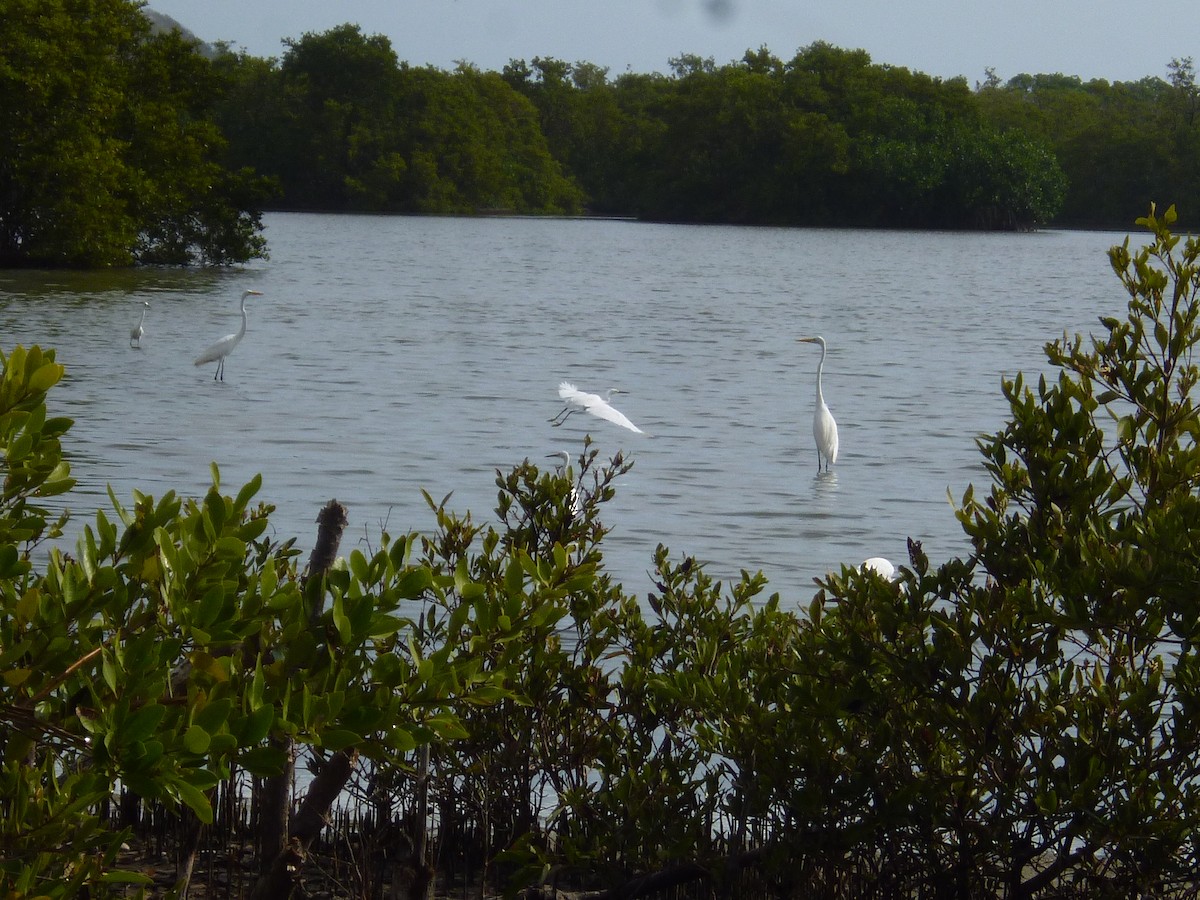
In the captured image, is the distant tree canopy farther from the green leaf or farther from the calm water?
the green leaf

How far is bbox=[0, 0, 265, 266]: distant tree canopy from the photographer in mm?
30406

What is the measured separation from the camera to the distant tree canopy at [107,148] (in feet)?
99.8

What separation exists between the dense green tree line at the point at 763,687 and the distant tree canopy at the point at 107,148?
29643 mm

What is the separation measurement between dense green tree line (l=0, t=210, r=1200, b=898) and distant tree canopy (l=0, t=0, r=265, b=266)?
1167 inches

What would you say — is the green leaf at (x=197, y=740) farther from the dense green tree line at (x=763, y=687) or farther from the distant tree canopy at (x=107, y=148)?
the distant tree canopy at (x=107, y=148)

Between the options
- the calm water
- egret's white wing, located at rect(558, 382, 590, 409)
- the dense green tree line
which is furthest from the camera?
egret's white wing, located at rect(558, 382, 590, 409)

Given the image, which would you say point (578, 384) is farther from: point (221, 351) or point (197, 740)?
point (197, 740)

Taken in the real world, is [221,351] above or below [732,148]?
below

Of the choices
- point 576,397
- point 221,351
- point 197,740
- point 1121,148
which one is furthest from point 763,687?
point 1121,148

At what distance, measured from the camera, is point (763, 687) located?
3.19 metres

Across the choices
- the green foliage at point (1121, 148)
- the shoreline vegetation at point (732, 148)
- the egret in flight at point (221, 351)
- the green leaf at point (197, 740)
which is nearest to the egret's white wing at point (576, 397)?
the egret in flight at point (221, 351)

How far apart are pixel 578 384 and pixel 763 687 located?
13.1m

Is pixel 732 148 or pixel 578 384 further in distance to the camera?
pixel 732 148

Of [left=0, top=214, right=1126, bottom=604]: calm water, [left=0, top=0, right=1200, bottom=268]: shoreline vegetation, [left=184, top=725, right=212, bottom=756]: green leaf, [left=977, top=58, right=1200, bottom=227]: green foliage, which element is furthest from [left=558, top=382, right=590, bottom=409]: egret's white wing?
[left=977, top=58, right=1200, bottom=227]: green foliage
